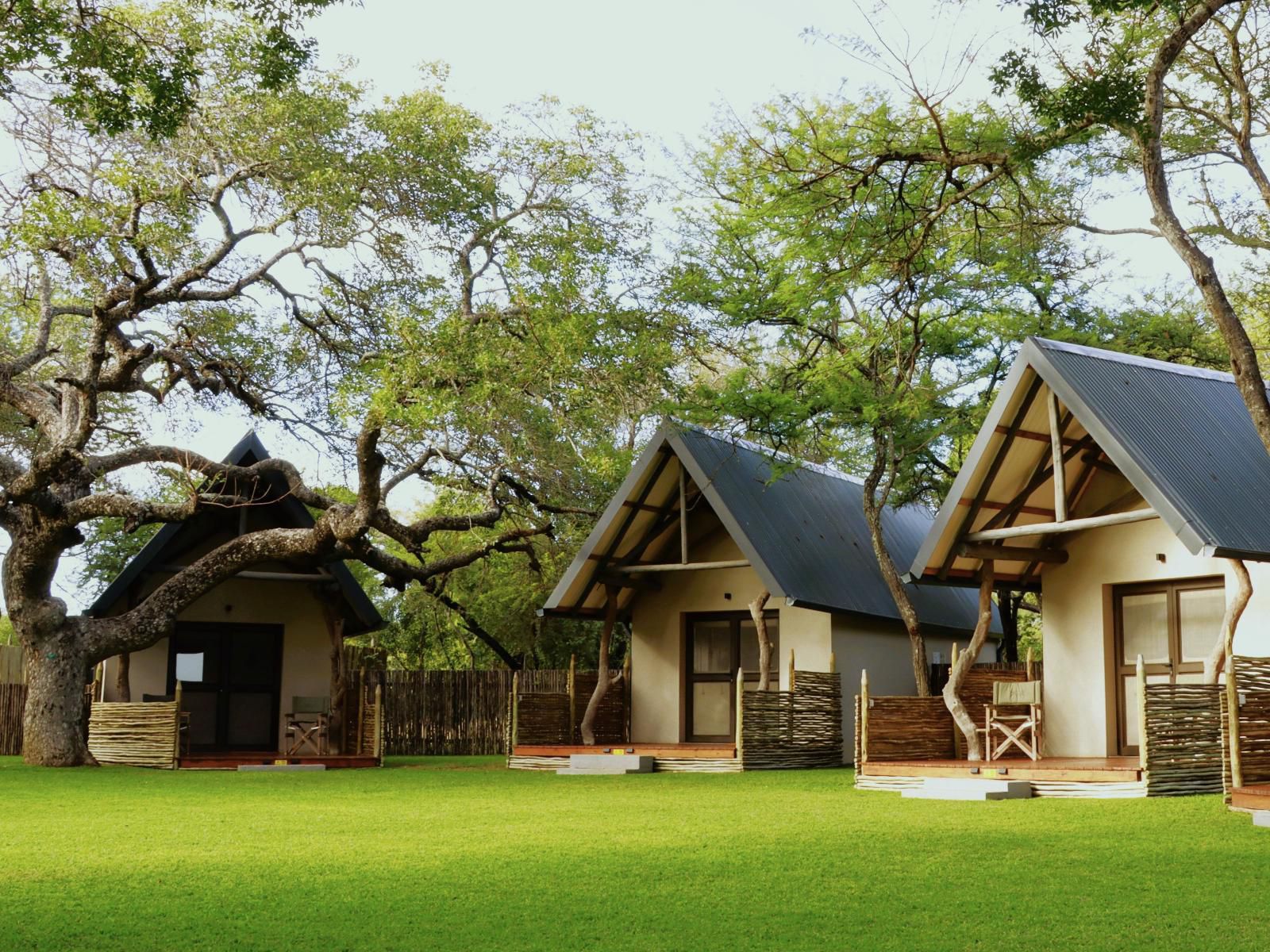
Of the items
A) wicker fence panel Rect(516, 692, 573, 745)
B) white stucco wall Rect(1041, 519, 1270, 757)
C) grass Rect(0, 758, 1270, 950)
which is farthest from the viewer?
wicker fence panel Rect(516, 692, 573, 745)

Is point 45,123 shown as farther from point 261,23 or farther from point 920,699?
point 920,699

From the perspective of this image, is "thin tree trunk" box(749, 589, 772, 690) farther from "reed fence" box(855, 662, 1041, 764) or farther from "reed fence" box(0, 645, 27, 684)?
"reed fence" box(0, 645, 27, 684)

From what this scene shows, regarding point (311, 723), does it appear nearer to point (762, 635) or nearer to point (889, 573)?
point (762, 635)

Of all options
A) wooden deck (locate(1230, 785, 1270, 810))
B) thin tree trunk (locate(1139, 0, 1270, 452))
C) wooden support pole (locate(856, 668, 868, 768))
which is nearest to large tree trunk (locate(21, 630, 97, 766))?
wooden support pole (locate(856, 668, 868, 768))

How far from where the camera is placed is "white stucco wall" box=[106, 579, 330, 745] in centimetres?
2069

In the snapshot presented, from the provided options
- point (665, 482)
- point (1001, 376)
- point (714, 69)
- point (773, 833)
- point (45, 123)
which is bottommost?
point (773, 833)

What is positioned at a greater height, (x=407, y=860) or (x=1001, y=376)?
(x=1001, y=376)

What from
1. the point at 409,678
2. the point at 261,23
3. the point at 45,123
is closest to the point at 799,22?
the point at 261,23

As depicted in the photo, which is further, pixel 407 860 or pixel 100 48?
pixel 100 48

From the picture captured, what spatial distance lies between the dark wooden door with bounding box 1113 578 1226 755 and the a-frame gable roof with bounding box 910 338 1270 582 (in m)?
1.13

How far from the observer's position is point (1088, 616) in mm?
15477

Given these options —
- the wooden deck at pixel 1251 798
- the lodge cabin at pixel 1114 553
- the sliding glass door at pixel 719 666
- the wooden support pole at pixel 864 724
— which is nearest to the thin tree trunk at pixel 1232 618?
the lodge cabin at pixel 1114 553

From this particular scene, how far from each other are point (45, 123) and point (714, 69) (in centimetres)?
907

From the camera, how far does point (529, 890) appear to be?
6645 millimetres
